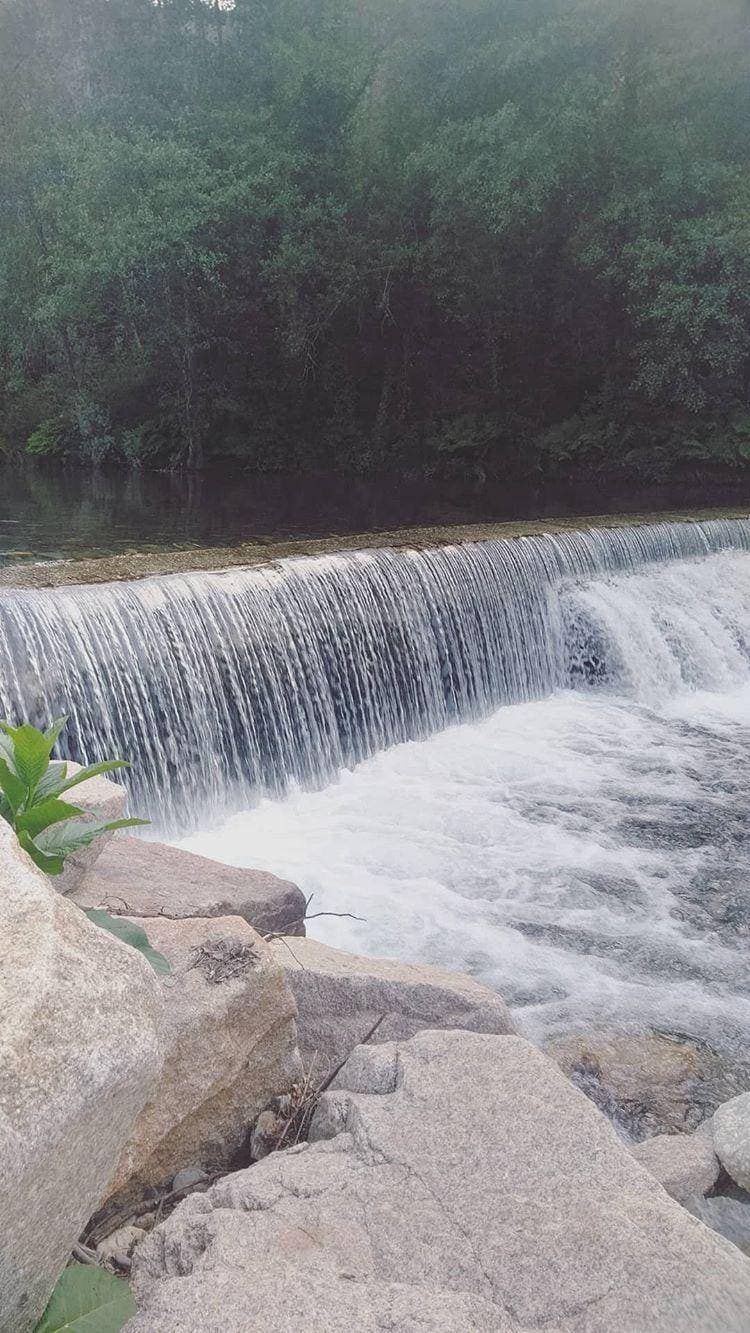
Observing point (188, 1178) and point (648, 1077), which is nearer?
point (188, 1178)

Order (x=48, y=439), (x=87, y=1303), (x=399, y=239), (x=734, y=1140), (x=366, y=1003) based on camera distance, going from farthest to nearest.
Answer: (x=48, y=439) → (x=399, y=239) → (x=366, y=1003) → (x=734, y=1140) → (x=87, y=1303)

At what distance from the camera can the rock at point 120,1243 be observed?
2.04 m

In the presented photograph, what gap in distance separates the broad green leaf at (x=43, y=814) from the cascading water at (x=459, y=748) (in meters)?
2.74

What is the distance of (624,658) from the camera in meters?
9.62

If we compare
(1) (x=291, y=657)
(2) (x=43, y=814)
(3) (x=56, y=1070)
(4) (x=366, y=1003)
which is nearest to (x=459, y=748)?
(1) (x=291, y=657)

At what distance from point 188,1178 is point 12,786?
42.0 inches

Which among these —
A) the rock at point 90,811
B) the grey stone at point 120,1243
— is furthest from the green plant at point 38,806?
the rock at point 90,811

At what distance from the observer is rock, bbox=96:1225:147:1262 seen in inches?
80.1

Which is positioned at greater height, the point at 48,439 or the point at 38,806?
the point at 48,439

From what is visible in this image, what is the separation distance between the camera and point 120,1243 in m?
2.11

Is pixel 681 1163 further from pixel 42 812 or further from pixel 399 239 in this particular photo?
pixel 399 239

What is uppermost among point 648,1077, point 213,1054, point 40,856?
point 40,856

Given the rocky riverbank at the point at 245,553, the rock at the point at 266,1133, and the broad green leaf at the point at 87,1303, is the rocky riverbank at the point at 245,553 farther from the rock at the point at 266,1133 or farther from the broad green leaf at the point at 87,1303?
the broad green leaf at the point at 87,1303

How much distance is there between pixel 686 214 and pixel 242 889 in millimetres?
17191
